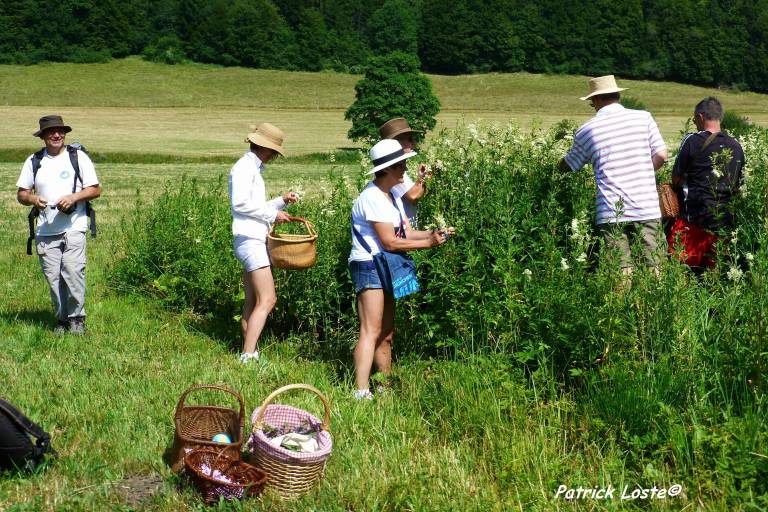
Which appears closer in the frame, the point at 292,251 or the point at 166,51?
the point at 292,251

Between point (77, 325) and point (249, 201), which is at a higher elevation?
point (249, 201)

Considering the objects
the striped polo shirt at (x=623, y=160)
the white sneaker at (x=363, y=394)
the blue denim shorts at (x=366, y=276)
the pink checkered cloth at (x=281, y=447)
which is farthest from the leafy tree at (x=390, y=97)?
the pink checkered cloth at (x=281, y=447)

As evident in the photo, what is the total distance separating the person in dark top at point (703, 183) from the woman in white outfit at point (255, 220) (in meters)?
3.30

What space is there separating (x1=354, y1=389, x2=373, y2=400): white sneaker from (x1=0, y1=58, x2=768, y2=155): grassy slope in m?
41.7

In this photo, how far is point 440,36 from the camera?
97.2m

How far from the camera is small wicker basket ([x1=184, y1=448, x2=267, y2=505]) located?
4.28 m

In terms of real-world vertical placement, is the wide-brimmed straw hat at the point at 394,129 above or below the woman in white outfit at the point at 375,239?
above

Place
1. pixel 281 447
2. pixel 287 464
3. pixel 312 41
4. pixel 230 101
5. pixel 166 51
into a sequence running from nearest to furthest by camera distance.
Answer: pixel 287 464, pixel 281 447, pixel 230 101, pixel 166 51, pixel 312 41

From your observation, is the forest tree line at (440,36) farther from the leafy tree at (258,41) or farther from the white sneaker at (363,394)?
the white sneaker at (363,394)

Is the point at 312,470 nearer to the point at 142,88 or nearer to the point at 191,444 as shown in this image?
the point at 191,444

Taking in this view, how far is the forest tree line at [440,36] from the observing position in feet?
284

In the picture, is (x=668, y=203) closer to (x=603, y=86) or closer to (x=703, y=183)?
(x=703, y=183)

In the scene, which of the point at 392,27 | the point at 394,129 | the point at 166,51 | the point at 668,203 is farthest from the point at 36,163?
the point at 392,27

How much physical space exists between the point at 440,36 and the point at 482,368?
3766 inches
